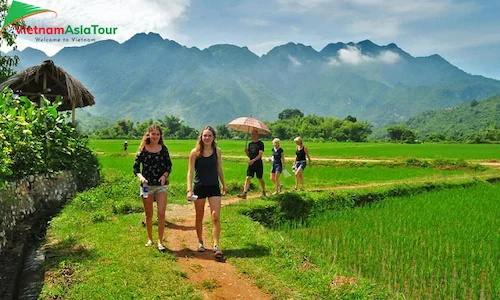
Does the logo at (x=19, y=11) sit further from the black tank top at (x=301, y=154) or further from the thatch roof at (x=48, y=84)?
the black tank top at (x=301, y=154)

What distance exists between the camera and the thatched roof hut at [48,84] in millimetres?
11781

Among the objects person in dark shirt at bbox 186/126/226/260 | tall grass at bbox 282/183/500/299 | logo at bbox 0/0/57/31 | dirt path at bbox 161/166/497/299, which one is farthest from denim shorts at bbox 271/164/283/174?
logo at bbox 0/0/57/31

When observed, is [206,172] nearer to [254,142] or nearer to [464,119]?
[254,142]

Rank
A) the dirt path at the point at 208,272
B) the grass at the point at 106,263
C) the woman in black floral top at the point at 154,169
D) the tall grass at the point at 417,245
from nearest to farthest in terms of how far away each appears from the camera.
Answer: the grass at the point at 106,263 < the dirt path at the point at 208,272 < the tall grass at the point at 417,245 < the woman in black floral top at the point at 154,169

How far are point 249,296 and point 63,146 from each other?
7.53 m

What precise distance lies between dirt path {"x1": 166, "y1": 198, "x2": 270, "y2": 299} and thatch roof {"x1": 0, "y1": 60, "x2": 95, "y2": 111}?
804 cm

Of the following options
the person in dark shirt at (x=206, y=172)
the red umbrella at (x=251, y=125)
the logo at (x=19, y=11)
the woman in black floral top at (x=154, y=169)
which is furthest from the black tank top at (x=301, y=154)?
the logo at (x=19, y=11)

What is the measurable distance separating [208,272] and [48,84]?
11636 mm

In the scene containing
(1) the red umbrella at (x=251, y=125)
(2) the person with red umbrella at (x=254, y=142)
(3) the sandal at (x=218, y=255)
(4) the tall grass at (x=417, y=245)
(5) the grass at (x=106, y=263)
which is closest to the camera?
(5) the grass at (x=106, y=263)

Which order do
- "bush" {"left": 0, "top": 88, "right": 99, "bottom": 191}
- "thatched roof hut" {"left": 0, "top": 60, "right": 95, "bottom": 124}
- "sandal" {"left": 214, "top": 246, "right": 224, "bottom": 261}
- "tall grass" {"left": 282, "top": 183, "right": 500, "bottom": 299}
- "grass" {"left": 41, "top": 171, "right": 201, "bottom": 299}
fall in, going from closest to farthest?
1. "grass" {"left": 41, "top": 171, "right": 201, "bottom": 299}
2. "tall grass" {"left": 282, "top": 183, "right": 500, "bottom": 299}
3. "sandal" {"left": 214, "top": 246, "right": 224, "bottom": 261}
4. "bush" {"left": 0, "top": 88, "right": 99, "bottom": 191}
5. "thatched roof hut" {"left": 0, "top": 60, "right": 95, "bottom": 124}

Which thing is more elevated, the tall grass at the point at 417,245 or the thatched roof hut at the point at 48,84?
the thatched roof hut at the point at 48,84

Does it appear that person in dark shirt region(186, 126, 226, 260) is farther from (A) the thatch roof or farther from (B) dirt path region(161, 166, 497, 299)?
(A) the thatch roof

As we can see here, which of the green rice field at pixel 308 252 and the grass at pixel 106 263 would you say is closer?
the grass at pixel 106 263

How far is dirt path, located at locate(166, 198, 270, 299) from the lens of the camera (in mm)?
4348
